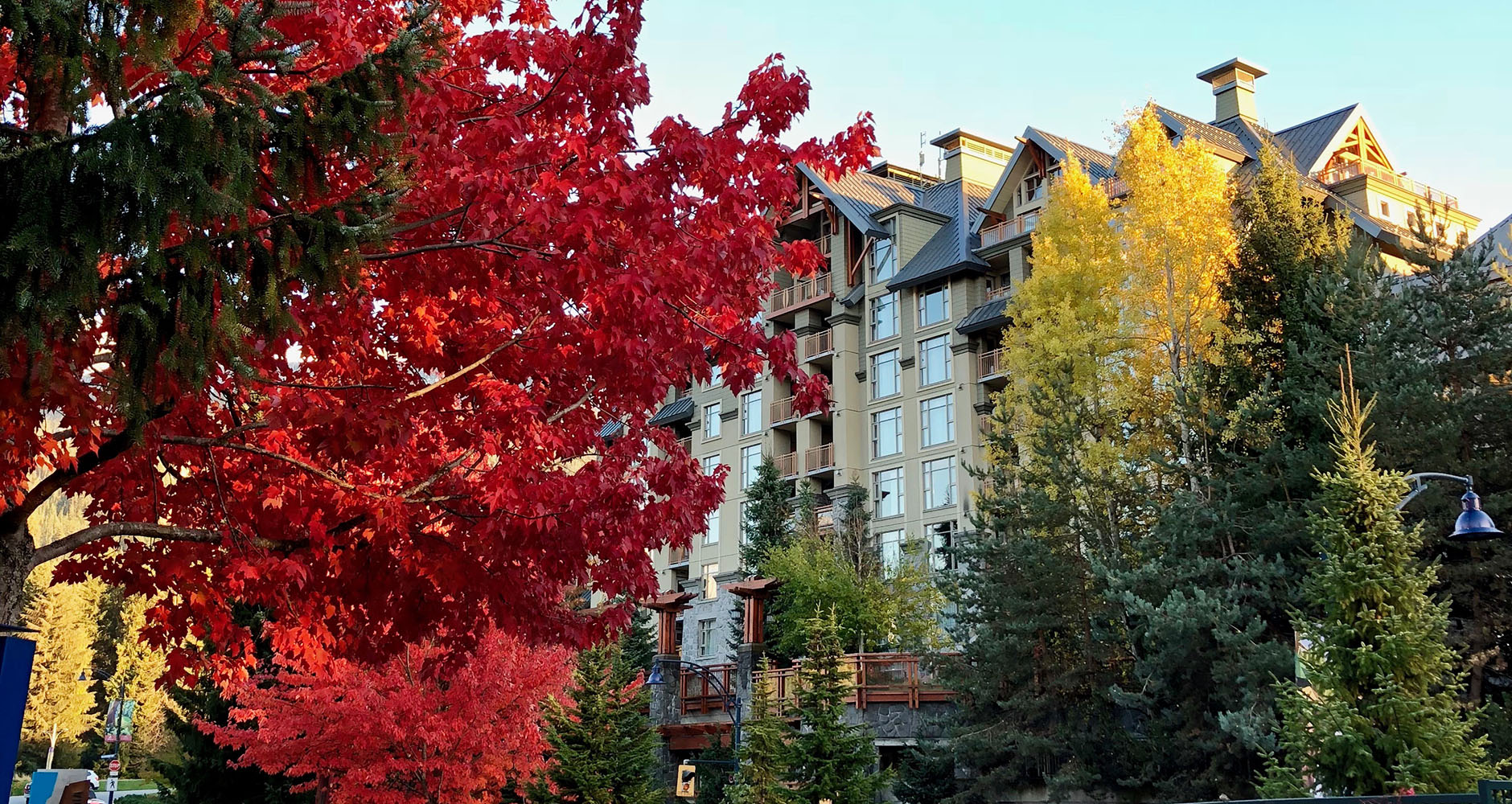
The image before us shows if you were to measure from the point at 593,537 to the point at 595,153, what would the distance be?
2.50 m

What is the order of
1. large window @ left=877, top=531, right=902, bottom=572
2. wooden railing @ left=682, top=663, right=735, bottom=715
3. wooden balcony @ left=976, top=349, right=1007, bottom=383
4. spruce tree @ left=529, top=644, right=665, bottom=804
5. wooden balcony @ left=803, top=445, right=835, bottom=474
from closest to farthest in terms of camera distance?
spruce tree @ left=529, top=644, right=665, bottom=804 < wooden railing @ left=682, top=663, right=735, bottom=715 < wooden balcony @ left=976, top=349, right=1007, bottom=383 < large window @ left=877, top=531, right=902, bottom=572 < wooden balcony @ left=803, top=445, right=835, bottom=474

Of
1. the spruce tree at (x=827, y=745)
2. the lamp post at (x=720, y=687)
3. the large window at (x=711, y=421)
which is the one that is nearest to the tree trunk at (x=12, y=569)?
the spruce tree at (x=827, y=745)

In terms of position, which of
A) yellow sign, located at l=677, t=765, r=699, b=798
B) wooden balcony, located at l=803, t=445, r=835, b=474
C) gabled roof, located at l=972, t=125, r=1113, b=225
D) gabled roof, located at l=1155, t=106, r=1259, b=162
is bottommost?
yellow sign, located at l=677, t=765, r=699, b=798

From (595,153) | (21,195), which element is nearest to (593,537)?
(595,153)

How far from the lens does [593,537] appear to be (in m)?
8.51

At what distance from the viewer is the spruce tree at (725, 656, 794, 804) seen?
Result: 27.7m

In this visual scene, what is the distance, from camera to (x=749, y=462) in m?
57.4

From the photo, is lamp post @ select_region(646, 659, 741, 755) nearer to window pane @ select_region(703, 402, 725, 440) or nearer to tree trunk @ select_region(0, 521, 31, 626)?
window pane @ select_region(703, 402, 725, 440)

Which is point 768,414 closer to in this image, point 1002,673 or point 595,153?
point 1002,673

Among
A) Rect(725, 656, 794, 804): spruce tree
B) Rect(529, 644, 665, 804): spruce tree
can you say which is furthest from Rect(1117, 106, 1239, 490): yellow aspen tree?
Rect(529, 644, 665, 804): spruce tree

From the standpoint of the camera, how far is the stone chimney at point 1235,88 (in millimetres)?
45688

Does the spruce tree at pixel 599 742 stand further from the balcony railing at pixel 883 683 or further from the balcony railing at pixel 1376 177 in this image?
the balcony railing at pixel 1376 177

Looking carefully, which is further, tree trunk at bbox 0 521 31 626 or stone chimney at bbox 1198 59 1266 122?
stone chimney at bbox 1198 59 1266 122

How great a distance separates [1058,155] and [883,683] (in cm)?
2191
